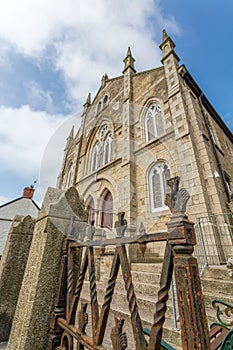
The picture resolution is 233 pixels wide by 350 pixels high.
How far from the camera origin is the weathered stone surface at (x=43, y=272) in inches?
48.6

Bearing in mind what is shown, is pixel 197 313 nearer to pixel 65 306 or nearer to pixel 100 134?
pixel 65 306

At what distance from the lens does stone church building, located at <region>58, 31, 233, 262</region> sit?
5152 mm

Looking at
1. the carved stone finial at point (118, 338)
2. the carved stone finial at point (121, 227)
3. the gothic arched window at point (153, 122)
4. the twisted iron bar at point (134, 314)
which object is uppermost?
the gothic arched window at point (153, 122)

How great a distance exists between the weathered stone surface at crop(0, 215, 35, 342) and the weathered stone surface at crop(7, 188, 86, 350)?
2.58ft

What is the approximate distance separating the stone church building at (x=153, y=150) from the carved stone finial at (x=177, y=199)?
7.30 ft

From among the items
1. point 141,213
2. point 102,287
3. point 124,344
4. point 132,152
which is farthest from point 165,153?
point 124,344

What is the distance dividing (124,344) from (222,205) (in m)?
4.86

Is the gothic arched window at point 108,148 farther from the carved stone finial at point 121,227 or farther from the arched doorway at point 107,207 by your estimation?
the carved stone finial at point 121,227

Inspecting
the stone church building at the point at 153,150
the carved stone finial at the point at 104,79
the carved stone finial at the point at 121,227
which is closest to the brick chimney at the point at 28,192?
the stone church building at the point at 153,150

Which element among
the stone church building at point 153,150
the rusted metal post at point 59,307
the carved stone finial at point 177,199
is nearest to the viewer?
the carved stone finial at point 177,199

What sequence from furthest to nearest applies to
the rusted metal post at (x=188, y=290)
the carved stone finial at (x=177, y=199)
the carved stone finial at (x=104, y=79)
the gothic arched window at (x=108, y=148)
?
1. the carved stone finial at (x=104, y=79)
2. the gothic arched window at (x=108, y=148)
3. the carved stone finial at (x=177, y=199)
4. the rusted metal post at (x=188, y=290)

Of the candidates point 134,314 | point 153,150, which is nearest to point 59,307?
point 134,314

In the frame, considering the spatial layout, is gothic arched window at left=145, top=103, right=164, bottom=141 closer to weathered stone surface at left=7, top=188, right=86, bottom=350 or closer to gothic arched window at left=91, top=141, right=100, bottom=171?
gothic arched window at left=91, top=141, right=100, bottom=171

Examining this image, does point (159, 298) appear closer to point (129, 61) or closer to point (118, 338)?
point (118, 338)
